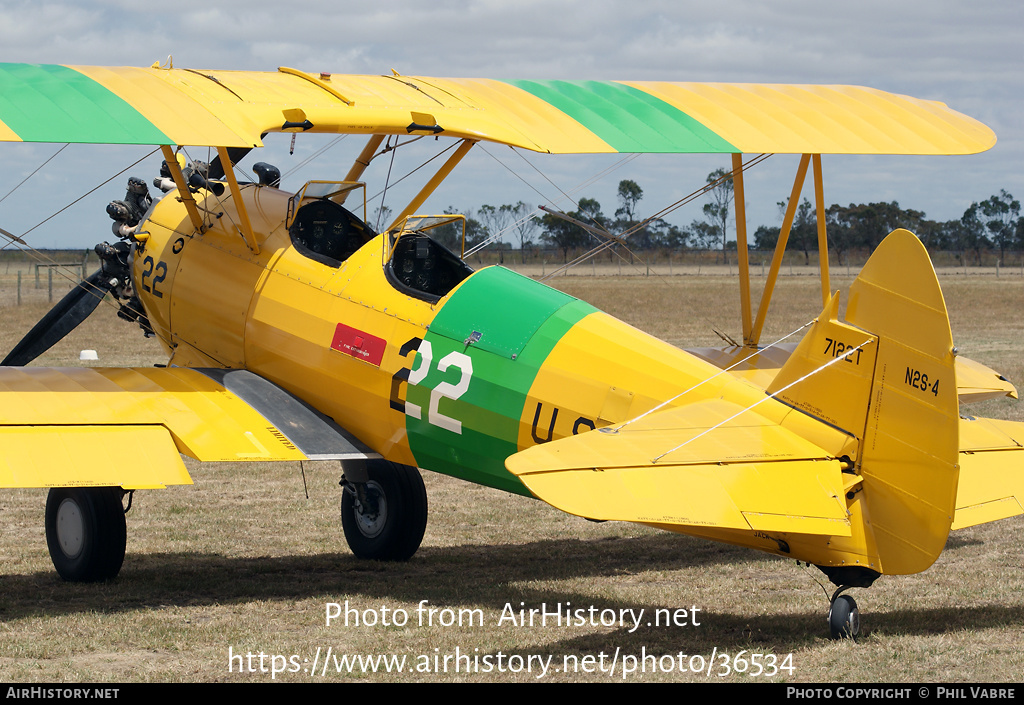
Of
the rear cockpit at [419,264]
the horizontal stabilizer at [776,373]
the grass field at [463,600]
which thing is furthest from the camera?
the horizontal stabilizer at [776,373]

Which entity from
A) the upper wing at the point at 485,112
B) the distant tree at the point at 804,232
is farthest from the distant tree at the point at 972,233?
the upper wing at the point at 485,112

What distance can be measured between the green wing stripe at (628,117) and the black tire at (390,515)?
9.44 ft

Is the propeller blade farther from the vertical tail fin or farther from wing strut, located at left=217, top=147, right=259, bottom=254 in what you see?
the vertical tail fin

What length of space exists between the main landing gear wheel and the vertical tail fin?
38 cm

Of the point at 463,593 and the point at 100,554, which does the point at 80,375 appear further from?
the point at 463,593

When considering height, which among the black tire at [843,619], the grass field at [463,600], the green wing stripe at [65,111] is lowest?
the grass field at [463,600]

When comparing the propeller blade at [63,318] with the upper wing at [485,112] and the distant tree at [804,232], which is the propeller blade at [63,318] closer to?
the upper wing at [485,112]

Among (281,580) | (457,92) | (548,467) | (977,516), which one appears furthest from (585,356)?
(457,92)

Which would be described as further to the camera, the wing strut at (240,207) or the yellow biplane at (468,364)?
the wing strut at (240,207)

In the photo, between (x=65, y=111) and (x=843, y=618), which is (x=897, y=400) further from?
(x=65, y=111)

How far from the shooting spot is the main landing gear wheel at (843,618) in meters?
6.35

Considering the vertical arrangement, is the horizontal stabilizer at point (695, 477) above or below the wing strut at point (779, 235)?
below

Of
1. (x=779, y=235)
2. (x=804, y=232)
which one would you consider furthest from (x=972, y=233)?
(x=779, y=235)

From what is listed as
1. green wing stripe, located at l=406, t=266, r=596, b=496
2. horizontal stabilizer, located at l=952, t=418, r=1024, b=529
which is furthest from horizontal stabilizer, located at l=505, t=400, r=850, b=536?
green wing stripe, located at l=406, t=266, r=596, b=496
